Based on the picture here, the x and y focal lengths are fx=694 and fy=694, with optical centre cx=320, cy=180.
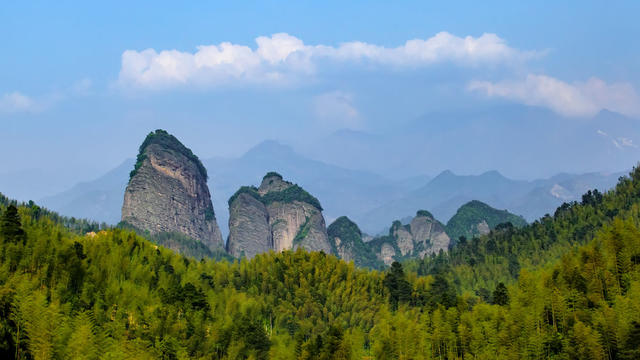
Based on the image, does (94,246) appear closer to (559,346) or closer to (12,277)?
(12,277)

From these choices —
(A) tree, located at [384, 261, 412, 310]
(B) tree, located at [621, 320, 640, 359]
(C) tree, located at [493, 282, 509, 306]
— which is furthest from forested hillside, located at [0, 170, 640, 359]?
(A) tree, located at [384, 261, 412, 310]

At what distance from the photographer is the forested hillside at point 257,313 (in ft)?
301

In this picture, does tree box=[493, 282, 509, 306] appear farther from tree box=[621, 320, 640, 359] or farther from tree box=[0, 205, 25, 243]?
tree box=[0, 205, 25, 243]

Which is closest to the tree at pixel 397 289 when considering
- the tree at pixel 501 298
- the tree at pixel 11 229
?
the tree at pixel 501 298

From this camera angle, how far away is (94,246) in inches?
5650

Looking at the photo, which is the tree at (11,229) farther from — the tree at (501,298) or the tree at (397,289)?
the tree at (501,298)

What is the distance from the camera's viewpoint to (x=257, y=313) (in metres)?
150

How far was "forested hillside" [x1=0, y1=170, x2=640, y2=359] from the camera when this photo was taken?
91688 mm

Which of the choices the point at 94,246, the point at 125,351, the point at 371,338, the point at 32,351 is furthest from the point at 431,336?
the point at 94,246

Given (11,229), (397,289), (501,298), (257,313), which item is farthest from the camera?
(397,289)

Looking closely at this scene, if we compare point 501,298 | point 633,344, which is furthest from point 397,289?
point 633,344

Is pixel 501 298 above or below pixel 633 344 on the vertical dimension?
above

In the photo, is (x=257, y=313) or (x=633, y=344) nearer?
(x=633, y=344)

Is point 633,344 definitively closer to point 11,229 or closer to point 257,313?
point 257,313
